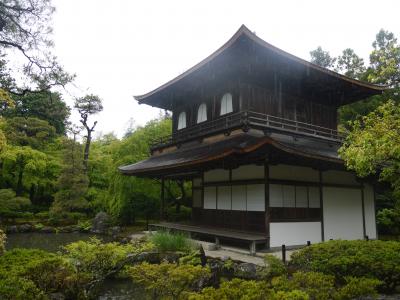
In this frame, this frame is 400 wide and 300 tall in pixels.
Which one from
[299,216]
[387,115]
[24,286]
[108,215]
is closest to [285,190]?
[299,216]

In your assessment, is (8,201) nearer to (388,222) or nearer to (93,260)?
(93,260)

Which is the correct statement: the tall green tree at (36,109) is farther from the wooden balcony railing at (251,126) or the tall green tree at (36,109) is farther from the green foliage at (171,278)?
the green foliage at (171,278)

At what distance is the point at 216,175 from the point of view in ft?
50.2

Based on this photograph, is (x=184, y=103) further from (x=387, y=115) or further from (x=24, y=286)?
(x=24, y=286)

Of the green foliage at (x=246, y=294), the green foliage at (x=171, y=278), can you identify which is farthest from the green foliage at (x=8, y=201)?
the green foliage at (x=246, y=294)

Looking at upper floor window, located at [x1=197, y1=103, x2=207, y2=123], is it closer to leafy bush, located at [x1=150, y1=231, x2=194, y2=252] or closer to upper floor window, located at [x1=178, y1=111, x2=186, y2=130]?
upper floor window, located at [x1=178, y1=111, x2=186, y2=130]

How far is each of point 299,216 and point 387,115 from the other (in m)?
5.94

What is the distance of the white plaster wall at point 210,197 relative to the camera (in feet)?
49.7

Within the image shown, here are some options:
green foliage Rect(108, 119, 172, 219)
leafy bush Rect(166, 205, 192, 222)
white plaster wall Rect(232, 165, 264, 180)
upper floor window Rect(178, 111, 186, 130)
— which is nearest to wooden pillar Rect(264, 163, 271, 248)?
white plaster wall Rect(232, 165, 264, 180)

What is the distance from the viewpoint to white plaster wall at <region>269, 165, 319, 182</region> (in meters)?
12.8

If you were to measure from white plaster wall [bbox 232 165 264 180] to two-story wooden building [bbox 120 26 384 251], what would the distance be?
4 cm

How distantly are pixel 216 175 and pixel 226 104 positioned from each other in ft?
10.9

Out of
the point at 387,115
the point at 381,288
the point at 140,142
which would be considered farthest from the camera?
the point at 140,142

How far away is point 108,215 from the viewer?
902 inches
